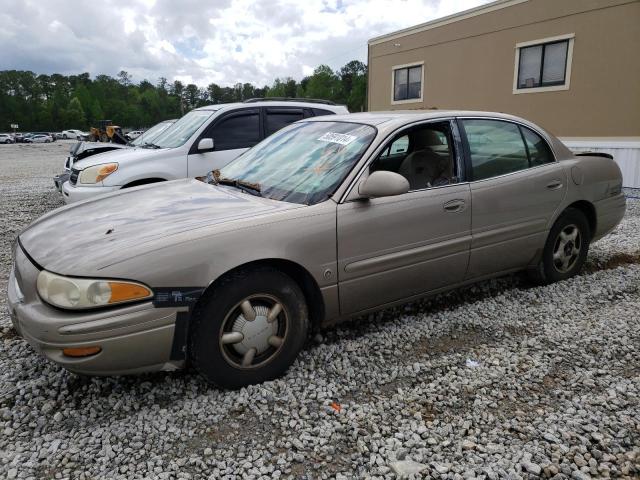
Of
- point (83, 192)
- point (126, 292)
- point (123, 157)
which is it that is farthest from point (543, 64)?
point (126, 292)

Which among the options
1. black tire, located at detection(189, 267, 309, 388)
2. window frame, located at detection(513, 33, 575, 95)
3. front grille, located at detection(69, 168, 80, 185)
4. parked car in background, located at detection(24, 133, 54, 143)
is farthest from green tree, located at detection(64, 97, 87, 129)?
black tire, located at detection(189, 267, 309, 388)

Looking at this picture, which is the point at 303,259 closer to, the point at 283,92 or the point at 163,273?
the point at 163,273

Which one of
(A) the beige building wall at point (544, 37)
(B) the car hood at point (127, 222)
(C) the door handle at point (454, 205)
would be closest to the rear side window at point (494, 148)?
(C) the door handle at point (454, 205)

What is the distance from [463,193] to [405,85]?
17693 mm

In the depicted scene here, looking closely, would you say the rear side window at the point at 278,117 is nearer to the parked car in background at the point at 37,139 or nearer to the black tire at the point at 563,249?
the black tire at the point at 563,249

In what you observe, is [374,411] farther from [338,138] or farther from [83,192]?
→ [83,192]

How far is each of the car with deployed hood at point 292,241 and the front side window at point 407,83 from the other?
52.4ft

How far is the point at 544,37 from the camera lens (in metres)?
14.7

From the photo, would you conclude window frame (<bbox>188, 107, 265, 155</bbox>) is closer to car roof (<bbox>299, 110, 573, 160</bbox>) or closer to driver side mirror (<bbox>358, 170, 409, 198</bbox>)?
car roof (<bbox>299, 110, 573, 160</bbox>)

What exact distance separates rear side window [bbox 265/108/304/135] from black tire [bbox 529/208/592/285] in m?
4.20

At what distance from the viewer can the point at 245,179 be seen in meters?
3.55

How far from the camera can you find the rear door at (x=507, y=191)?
3.70 m

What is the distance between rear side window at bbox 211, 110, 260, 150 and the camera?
6.69 metres

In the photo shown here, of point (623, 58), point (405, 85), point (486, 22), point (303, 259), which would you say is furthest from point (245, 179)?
point (405, 85)
